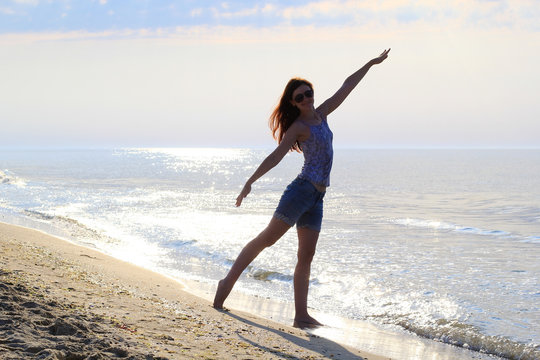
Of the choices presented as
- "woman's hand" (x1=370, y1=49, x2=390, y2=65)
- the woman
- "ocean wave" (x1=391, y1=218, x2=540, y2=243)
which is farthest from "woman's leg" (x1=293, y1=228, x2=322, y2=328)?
"ocean wave" (x1=391, y1=218, x2=540, y2=243)

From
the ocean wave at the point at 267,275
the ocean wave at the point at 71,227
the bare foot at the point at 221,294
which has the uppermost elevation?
the bare foot at the point at 221,294

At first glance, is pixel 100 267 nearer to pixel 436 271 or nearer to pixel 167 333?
pixel 167 333

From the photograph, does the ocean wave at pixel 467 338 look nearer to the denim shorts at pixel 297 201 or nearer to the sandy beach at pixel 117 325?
the sandy beach at pixel 117 325

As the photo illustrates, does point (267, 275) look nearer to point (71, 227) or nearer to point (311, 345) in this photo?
point (311, 345)

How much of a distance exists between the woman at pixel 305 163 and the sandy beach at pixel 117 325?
2.38ft

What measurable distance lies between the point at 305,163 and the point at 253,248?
890mm

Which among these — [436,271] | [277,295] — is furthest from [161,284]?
[436,271]

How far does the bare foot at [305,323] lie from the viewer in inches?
219

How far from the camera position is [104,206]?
20.4 meters

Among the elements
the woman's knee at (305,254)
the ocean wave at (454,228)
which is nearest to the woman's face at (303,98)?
the woman's knee at (305,254)

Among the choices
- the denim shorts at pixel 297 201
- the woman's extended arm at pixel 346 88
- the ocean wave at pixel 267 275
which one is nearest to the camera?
the denim shorts at pixel 297 201

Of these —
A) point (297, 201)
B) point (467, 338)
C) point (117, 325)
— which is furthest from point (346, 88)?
point (117, 325)

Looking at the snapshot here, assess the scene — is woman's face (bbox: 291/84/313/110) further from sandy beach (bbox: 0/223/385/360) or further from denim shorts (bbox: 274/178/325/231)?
sandy beach (bbox: 0/223/385/360)

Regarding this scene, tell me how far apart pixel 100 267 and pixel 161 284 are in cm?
92
